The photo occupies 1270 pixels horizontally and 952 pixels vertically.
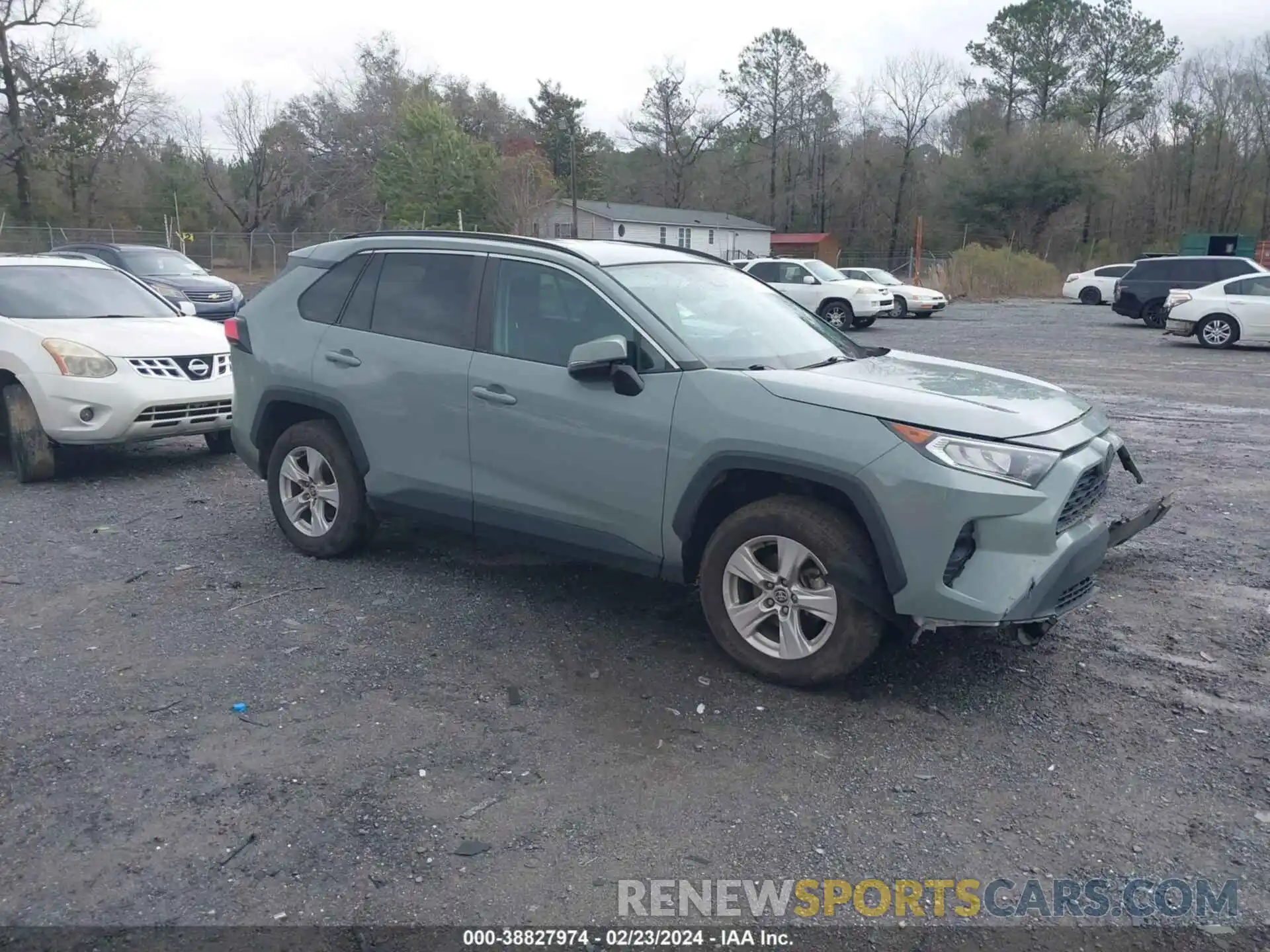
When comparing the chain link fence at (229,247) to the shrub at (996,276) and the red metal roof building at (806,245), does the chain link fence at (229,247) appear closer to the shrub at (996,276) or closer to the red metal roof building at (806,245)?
the shrub at (996,276)

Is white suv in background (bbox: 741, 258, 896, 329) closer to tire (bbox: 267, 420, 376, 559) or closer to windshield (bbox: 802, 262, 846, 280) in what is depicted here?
windshield (bbox: 802, 262, 846, 280)

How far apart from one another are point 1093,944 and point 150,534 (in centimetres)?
573

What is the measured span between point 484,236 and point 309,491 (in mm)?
1800

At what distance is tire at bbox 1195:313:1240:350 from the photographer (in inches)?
744

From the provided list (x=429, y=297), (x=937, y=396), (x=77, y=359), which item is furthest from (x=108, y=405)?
(x=937, y=396)

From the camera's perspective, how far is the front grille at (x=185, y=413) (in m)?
7.52

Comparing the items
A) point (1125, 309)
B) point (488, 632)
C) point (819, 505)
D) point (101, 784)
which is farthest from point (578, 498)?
point (1125, 309)

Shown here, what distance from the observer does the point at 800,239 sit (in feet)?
230

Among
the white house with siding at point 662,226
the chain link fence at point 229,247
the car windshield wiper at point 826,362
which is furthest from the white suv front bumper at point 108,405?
the white house with siding at point 662,226

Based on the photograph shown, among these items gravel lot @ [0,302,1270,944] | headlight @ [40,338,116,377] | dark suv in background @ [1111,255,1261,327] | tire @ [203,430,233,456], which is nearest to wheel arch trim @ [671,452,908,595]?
gravel lot @ [0,302,1270,944]

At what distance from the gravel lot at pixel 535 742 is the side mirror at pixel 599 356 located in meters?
1.25

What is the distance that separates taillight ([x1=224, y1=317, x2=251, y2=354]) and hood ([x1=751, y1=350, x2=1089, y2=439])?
324 cm

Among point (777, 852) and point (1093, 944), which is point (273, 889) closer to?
point (777, 852)

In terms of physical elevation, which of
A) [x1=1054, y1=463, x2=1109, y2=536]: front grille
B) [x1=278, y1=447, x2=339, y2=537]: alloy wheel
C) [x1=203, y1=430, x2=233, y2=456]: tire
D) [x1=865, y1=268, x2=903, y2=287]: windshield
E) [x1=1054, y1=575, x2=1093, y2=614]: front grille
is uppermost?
[x1=865, y1=268, x2=903, y2=287]: windshield
